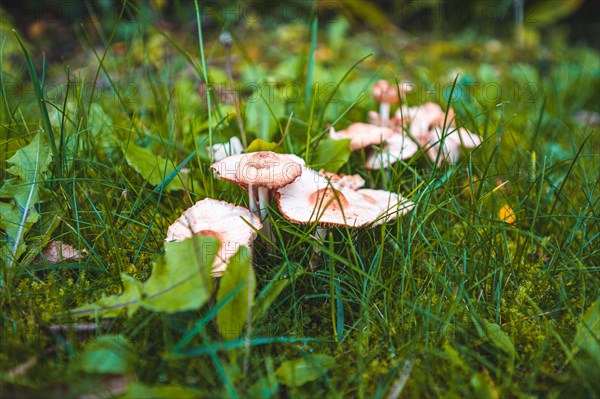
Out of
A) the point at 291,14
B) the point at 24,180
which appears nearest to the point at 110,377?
the point at 24,180

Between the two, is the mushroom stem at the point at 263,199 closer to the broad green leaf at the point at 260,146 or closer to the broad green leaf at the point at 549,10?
the broad green leaf at the point at 260,146

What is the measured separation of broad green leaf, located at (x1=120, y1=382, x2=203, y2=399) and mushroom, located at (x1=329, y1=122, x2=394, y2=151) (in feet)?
4.22

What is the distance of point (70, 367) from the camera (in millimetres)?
1235

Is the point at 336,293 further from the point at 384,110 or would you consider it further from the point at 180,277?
the point at 384,110

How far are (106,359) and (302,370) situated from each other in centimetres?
50

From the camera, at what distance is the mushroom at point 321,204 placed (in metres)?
1.57

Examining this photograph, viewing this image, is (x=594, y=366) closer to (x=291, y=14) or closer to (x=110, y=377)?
(x=110, y=377)

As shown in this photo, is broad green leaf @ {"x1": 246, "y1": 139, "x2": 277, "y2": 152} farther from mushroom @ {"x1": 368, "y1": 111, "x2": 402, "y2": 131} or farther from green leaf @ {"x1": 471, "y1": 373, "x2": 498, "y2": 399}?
green leaf @ {"x1": 471, "y1": 373, "x2": 498, "y2": 399}

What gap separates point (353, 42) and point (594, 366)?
408 centimetres

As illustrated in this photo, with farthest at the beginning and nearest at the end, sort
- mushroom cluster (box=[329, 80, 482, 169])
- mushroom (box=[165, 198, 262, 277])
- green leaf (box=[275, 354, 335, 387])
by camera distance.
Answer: mushroom cluster (box=[329, 80, 482, 169]), mushroom (box=[165, 198, 262, 277]), green leaf (box=[275, 354, 335, 387])

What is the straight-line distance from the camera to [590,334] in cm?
138

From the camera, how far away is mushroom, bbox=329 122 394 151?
87.0 inches

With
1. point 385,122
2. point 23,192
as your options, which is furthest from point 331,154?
point 23,192

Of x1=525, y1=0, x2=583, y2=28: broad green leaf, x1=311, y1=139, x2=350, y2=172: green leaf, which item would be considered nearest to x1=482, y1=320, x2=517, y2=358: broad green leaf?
x1=311, y1=139, x2=350, y2=172: green leaf
